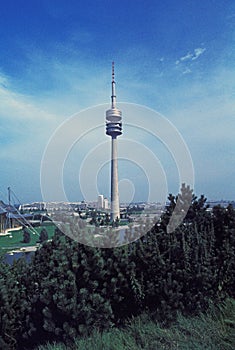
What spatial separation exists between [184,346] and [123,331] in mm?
1022

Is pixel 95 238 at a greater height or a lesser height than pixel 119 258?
greater

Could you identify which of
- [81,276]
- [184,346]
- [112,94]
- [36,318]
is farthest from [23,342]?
[112,94]

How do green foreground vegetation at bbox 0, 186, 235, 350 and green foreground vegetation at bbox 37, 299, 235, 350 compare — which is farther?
green foreground vegetation at bbox 0, 186, 235, 350

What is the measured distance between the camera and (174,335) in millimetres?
3738

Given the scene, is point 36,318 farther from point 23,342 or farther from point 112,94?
point 112,94

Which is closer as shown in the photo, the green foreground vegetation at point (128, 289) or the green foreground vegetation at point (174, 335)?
the green foreground vegetation at point (174, 335)

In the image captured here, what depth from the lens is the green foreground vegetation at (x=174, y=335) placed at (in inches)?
138

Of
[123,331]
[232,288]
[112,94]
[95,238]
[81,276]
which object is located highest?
[112,94]

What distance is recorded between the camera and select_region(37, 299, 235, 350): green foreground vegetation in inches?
138

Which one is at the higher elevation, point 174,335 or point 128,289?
point 128,289

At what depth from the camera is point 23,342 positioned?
451 cm

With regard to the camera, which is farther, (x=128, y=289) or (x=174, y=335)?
(x=128, y=289)

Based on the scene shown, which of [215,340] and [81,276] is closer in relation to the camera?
[215,340]

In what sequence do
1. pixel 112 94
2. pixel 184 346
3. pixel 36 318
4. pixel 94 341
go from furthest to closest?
1. pixel 112 94
2. pixel 36 318
3. pixel 94 341
4. pixel 184 346
